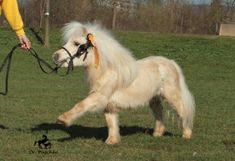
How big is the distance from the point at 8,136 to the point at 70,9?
34.7 meters

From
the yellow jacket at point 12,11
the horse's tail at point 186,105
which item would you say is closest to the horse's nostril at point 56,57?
the yellow jacket at point 12,11

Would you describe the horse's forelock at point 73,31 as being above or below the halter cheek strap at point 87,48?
above

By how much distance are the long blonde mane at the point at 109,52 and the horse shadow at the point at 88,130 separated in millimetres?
1257

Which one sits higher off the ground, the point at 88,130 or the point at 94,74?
the point at 94,74

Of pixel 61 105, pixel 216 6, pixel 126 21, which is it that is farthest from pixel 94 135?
pixel 216 6

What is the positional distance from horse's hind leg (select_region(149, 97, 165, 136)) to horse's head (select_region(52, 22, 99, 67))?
1809 millimetres

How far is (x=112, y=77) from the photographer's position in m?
7.93

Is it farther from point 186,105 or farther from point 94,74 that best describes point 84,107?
point 186,105

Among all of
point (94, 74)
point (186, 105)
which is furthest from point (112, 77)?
point (186, 105)

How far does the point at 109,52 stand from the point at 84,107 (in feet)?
3.07

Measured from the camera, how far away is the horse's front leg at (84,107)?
7.36 m

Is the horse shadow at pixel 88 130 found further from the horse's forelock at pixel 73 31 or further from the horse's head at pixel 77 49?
the horse's forelock at pixel 73 31

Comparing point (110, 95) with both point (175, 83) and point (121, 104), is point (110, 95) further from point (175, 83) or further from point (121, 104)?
point (175, 83)

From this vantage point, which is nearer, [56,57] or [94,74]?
[56,57]
